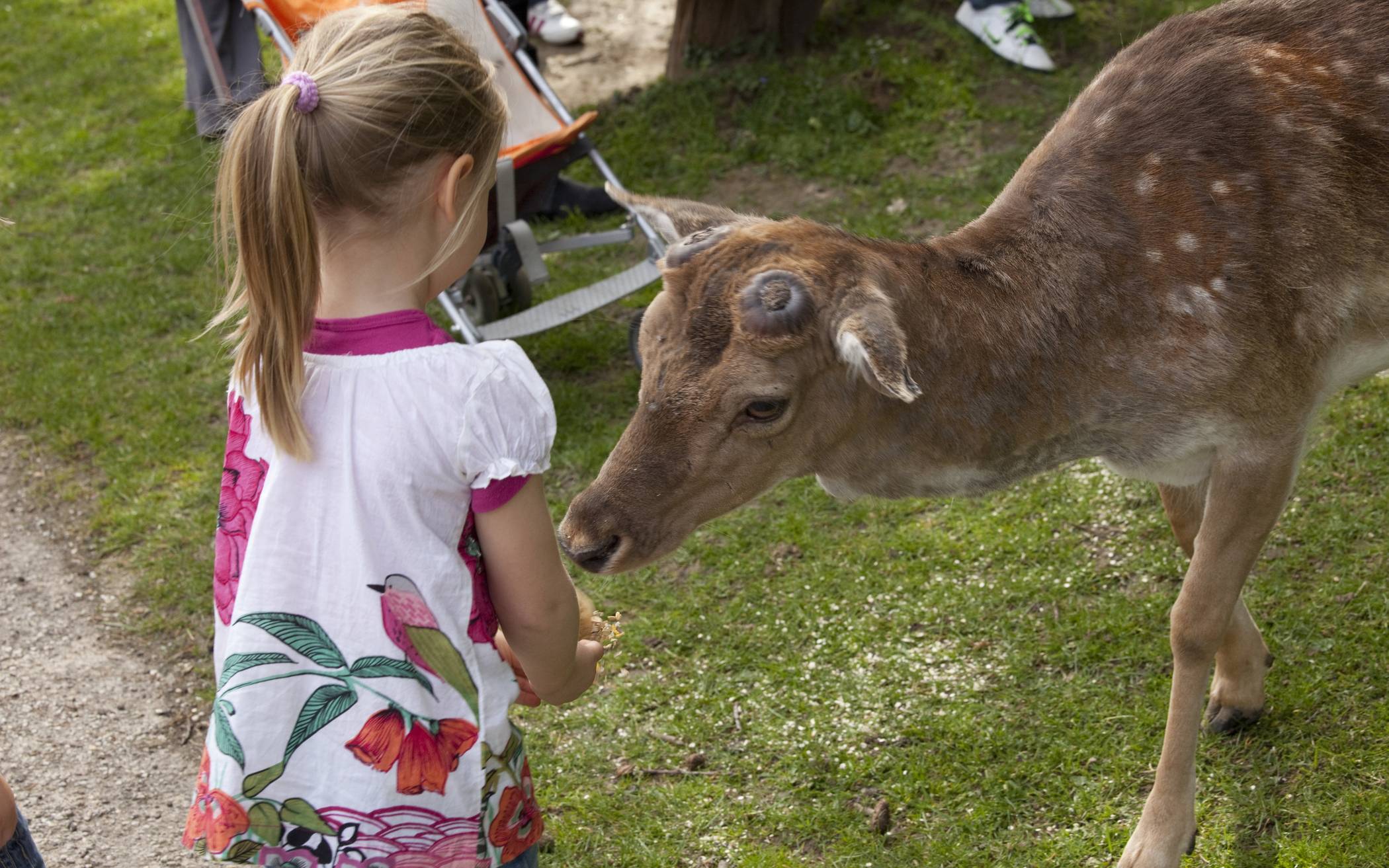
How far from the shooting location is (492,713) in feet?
7.40

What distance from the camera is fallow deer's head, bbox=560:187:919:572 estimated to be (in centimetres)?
281

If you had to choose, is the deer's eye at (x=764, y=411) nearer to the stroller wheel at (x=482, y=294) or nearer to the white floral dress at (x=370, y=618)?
the white floral dress at (x=370, y=618)

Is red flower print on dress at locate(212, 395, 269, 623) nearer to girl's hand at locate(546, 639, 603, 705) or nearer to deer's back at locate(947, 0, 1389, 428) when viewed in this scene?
girl's hand at locate(546, 639, 603, 705)

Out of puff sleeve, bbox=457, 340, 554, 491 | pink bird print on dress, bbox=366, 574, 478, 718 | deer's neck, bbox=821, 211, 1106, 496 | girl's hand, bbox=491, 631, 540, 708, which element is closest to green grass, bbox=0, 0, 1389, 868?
deer's neck, bbox=821, 211, 1106, 496

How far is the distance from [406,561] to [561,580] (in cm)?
28

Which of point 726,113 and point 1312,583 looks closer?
point 1312,583

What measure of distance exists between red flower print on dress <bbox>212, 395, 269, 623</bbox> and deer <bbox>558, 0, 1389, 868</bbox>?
75 cm

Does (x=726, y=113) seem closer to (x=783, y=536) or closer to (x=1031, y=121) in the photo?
(x=1031, y=121)

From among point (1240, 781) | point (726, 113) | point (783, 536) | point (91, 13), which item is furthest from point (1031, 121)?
point (91, 13)

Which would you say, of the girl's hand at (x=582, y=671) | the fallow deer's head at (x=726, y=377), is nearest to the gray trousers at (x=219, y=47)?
the fallow deer's head at (x=726, y=377)

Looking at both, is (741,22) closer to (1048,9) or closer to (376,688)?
(1048,9)

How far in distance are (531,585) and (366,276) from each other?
2.02 feet

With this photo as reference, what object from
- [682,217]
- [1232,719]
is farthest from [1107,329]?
[1232,719]

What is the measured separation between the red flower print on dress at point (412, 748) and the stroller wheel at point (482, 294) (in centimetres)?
385
